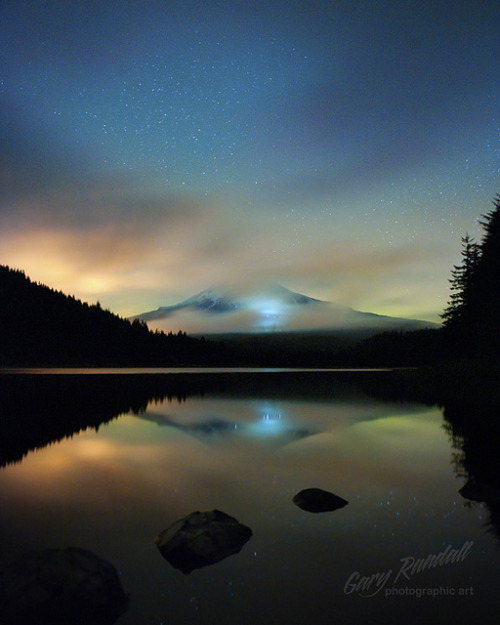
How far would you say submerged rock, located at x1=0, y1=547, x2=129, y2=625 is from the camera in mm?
7148

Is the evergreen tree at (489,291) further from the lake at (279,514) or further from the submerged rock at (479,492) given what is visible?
the submerged rock at (479,492)

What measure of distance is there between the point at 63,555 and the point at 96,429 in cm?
2447

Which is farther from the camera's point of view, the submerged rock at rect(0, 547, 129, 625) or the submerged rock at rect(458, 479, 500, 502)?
the submerged rock at rect(458, 479, 500, 502)

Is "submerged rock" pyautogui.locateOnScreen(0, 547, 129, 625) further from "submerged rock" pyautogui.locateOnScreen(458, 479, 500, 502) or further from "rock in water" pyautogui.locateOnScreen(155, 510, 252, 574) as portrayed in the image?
"submerged rock" pyautogui.locateOnScreen(458, 479, 500, 502)

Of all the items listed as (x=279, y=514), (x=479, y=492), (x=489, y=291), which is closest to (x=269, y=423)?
(x=479, y=492)

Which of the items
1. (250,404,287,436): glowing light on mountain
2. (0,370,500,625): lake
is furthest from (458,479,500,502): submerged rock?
(250,404,287,436): glowing light on mountain

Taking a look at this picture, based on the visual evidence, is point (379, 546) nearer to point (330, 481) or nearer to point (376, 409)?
point (330, 481)

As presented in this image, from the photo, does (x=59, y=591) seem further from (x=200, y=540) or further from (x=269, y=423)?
(x=269, y=423)

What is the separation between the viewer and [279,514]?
13.4 m

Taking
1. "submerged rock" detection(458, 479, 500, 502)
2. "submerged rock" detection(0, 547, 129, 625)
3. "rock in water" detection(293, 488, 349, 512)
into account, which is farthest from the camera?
"submerged rock" detection(458, 479, 500, 502)

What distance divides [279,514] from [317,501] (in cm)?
128

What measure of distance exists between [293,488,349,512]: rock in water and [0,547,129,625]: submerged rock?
689 centimetres

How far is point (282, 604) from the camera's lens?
822 centimetres

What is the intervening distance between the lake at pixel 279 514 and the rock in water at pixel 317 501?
314 millimetres
